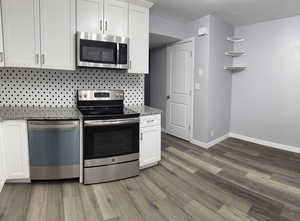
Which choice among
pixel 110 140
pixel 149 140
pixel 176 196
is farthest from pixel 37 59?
pixel 176 196

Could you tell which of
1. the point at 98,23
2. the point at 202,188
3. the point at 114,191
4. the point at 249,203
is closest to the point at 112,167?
the point at 114,191

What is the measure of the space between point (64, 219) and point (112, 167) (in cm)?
82

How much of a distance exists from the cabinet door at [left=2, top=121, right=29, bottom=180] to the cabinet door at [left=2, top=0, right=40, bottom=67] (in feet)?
2.54

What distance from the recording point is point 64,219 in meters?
1.79

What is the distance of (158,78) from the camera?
5.09 m

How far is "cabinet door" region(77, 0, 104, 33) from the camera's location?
2.55 m

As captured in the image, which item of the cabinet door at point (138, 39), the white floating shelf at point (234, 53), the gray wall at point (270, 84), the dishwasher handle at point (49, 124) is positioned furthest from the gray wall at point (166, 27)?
the dishwasher handle at point (49, 124)

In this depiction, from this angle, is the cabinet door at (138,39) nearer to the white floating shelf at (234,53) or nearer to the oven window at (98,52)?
the oven window at (98,52)

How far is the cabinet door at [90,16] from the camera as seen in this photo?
2549 mm

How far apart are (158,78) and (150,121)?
2534mm

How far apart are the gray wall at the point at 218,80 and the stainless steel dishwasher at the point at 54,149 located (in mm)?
2691

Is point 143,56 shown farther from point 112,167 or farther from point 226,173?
point 226,173

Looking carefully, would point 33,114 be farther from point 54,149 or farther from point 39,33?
point 39,33

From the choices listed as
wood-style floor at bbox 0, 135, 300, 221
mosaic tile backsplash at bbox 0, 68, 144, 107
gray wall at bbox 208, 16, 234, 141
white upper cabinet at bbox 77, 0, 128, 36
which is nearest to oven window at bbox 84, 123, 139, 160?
wood-style floor at bbox 0, 135, 300, 221
